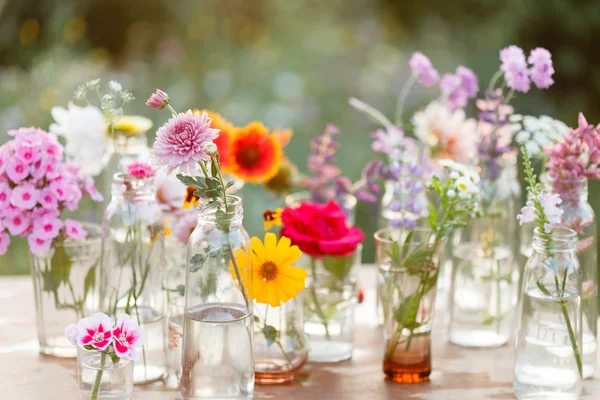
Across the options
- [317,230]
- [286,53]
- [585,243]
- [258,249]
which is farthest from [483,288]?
[286,53]

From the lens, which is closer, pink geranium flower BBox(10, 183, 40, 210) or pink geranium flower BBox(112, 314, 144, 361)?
pink geranium flower BBox(112, 314, 144, 361)

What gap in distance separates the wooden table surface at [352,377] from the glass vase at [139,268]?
5 cm

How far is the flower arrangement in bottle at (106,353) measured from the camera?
115 centimetres

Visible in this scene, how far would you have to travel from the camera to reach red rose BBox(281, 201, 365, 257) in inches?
53.2

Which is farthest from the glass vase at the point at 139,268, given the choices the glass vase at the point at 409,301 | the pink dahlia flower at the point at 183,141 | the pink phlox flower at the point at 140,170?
the glass vase at the point at 409,301

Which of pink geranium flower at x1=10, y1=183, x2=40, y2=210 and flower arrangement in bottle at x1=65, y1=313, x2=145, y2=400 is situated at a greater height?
pink geranium flower at x1=10, y1=183, x2=40, y2=210

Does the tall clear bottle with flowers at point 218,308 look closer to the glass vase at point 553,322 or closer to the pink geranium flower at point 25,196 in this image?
the pink geranium flower at point 25,196

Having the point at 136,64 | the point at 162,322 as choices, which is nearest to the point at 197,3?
the point at 136,64

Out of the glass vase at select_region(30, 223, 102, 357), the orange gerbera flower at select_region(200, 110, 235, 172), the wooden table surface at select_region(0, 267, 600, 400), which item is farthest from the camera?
the orange gerbera flower at select_region(200, 110, 235, 172)

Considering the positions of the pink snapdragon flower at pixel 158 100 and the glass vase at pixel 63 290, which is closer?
the pink snapdragon flower at pixel 158 100

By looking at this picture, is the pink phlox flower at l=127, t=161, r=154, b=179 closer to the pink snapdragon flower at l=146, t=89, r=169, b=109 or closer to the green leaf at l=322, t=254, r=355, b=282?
the pink snapdragon flower at l=146, t=89, r=169, b=109

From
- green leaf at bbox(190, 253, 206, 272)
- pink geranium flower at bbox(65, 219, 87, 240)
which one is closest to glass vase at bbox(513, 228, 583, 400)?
green leaf at bbox(190, 253, 206, 272)

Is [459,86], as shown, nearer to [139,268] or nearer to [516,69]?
[516,69]

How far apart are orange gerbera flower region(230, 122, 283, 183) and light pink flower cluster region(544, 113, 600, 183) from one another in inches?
19.6
